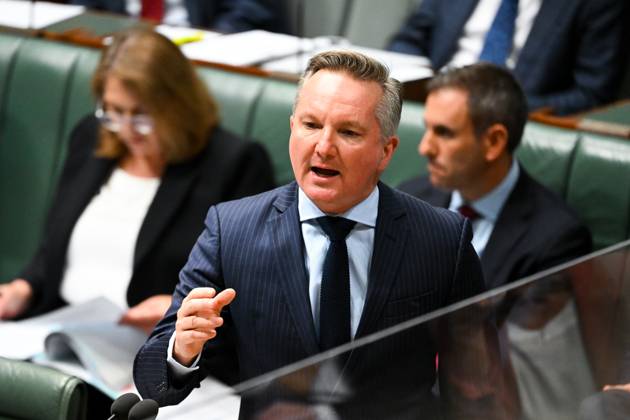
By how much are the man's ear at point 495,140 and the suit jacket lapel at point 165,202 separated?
64 cm

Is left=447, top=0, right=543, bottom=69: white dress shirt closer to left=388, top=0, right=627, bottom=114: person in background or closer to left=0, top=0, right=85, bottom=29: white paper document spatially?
left=388, top=0, right=627, bottom=114: person in background

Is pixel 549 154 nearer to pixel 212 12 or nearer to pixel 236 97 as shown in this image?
pixel 236 97

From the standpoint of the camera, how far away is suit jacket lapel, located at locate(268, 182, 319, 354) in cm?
132

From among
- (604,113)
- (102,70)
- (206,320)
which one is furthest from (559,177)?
(206,320)

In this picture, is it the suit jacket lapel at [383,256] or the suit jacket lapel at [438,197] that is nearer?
the suit jacket lapel at [383,256]

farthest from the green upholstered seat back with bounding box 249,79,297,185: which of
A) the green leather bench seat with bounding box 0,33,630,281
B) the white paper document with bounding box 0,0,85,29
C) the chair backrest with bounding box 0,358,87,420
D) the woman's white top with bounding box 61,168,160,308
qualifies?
the chair backrest with bounding box 0,358,87,420

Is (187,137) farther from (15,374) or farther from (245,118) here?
(15,374)

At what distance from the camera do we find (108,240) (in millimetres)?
2520

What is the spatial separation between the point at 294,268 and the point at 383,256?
102mm

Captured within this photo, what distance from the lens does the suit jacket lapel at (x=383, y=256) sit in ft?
Result: 4.34

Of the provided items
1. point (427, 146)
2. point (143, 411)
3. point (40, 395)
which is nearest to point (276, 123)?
point (427, 146)

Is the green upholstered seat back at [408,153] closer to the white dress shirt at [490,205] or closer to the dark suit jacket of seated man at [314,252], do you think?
the white dress shirt at [490,205]

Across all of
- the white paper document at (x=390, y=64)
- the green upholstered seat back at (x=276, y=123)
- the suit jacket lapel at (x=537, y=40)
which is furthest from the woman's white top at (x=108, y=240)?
the suit jacket lapel at (x=537, y=40)

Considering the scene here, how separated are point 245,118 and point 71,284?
56cm
